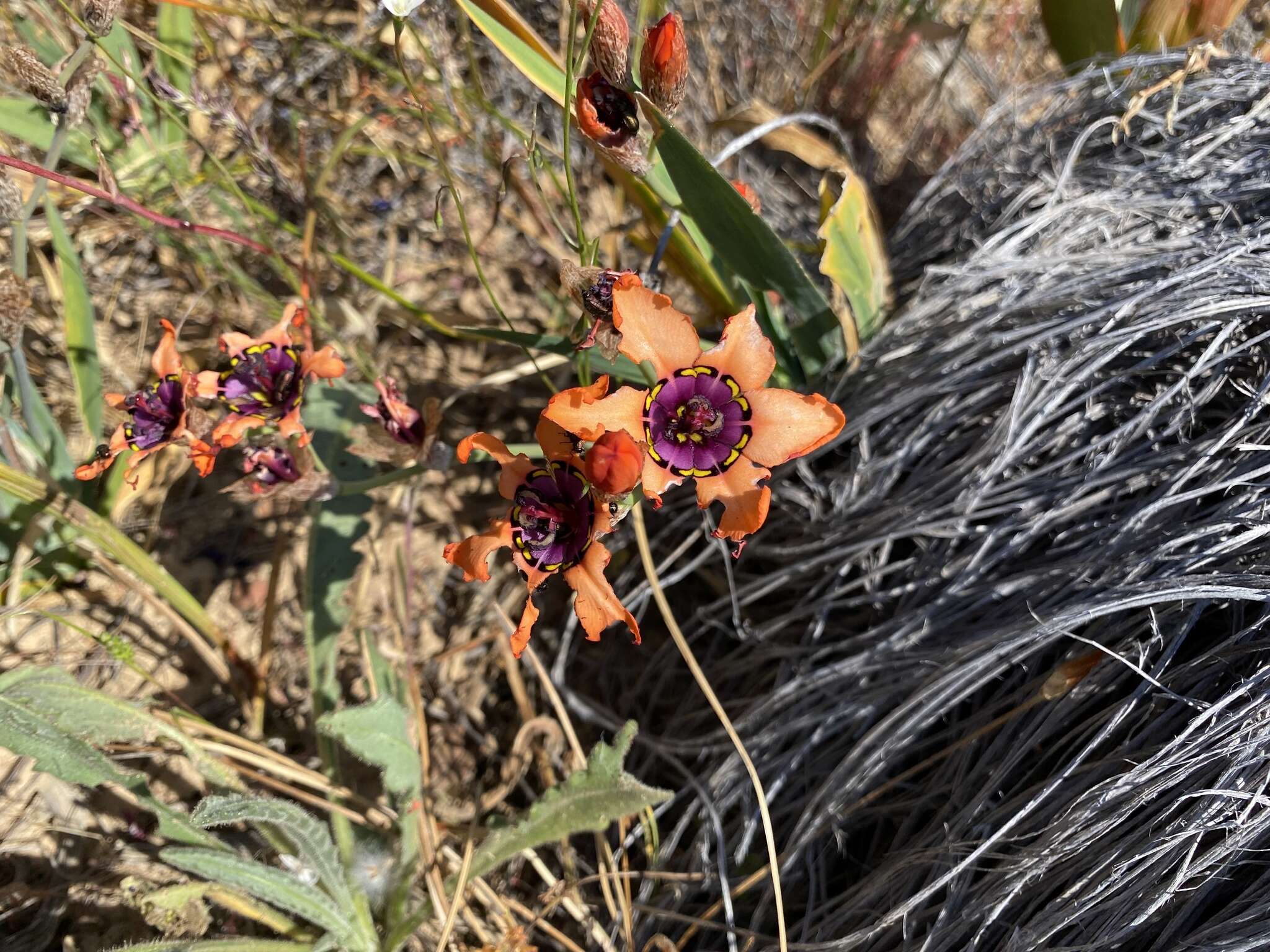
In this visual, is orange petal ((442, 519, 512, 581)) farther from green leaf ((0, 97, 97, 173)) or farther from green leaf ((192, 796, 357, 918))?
green leaf ((0, 97, 97, 173))

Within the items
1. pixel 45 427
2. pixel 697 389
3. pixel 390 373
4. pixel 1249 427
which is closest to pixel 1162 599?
pixel 1249 427

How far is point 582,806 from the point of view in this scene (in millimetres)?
1642

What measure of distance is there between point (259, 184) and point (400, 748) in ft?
5.19

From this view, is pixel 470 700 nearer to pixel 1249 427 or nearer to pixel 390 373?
pixel 390 373

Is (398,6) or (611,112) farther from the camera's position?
(611,112)

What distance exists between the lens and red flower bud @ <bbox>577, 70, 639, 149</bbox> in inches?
51.1

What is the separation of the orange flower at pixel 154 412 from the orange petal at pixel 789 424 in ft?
3.28

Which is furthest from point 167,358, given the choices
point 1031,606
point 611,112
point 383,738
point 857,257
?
point 1031,606

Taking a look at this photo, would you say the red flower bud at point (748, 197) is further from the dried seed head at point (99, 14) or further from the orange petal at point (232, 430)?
the dried seed head at point (99, 14)

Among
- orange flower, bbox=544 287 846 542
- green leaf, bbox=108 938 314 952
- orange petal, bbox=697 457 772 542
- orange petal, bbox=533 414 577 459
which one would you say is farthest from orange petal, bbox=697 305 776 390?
green leaf, bbox=108 938 314 952

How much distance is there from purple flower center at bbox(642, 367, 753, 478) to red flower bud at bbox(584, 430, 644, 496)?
184mm

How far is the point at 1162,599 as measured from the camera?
1343 millimetres

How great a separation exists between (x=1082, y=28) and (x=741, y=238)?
1.29 metres

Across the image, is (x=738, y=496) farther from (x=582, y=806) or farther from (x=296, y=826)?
(x=296, y=826)
